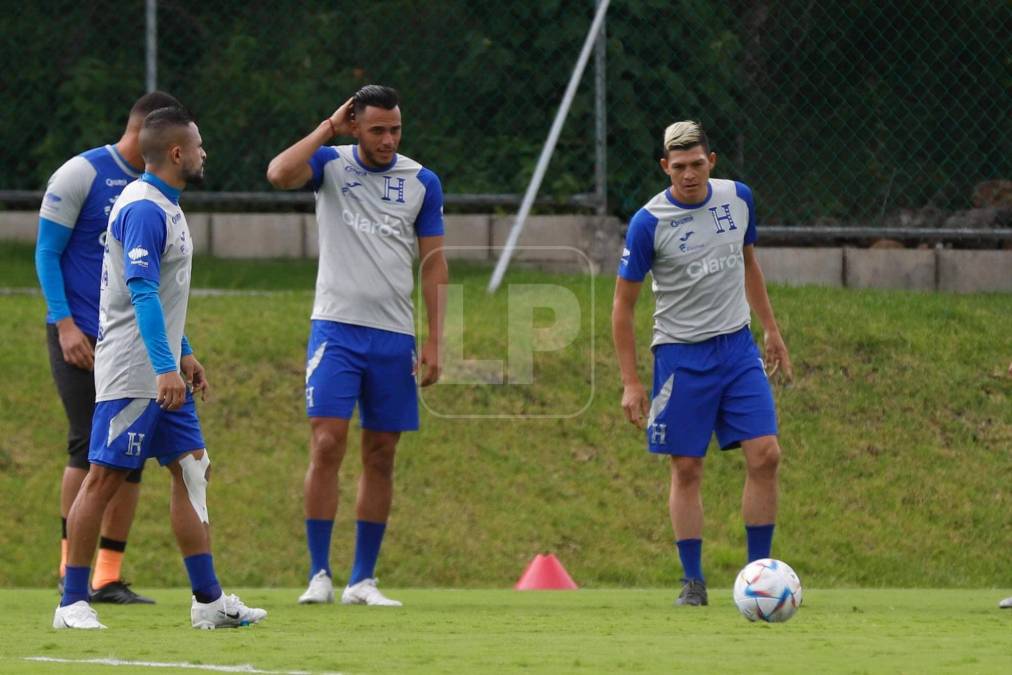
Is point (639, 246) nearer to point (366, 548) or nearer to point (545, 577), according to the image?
point (366, 548)

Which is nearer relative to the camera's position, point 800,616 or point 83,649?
point 83,649

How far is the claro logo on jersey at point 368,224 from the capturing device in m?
7.72

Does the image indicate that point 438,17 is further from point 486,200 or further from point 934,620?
point 934,620

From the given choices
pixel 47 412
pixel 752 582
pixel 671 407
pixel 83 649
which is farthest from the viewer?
pixel 47 412

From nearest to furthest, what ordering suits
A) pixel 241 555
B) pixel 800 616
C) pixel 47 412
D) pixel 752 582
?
pixel 752 582 → pixel 800 616 → pixel 241 555 → pixel 47 412

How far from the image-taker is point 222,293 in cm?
1281

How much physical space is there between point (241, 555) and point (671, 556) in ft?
7.74

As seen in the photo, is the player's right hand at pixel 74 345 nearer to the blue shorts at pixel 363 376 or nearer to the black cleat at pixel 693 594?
the blue shorts at pixel 363 376

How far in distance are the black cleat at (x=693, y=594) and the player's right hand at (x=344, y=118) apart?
238 cm

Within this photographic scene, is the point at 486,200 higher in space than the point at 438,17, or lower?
lower

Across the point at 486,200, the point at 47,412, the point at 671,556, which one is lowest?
the point at 671,556

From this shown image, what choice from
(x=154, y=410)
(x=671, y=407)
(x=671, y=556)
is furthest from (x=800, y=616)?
(x=671, y=556)

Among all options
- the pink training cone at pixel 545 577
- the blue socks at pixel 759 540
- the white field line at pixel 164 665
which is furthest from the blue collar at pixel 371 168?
the white field line at pixel 164 665

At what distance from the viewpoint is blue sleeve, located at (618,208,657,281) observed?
781 centimetres
